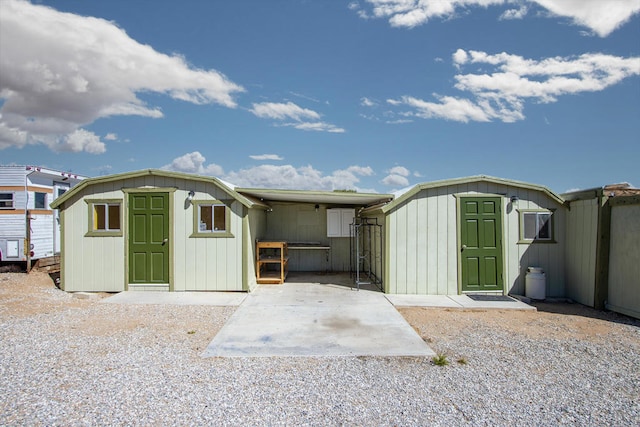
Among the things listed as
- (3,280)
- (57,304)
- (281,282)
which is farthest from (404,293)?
(3,280)

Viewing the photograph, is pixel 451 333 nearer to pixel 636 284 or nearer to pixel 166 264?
pixel 636 284

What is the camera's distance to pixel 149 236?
9188 mm

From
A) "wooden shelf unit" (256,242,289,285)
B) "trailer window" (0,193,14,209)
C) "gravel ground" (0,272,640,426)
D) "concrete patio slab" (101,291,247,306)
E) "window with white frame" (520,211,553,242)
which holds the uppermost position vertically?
"trailer window" (0,193,14,209)

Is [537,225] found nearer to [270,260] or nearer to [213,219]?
[270,260]

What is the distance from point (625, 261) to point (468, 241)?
9.76 ft

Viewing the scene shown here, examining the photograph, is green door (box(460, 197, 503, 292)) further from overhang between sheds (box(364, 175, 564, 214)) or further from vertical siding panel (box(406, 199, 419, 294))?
vertical siding panel (box(406, 199, 419, 294))

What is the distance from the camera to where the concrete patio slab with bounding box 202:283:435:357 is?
537cm

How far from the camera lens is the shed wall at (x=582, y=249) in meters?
8.15

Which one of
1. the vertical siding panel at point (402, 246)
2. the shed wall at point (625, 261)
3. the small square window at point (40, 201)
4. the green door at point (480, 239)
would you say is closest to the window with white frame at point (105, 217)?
the small square window at point (40, 201)

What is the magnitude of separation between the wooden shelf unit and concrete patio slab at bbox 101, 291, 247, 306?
139 cm

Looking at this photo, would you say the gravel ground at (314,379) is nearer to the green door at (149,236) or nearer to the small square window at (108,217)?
the green door at (149,236)

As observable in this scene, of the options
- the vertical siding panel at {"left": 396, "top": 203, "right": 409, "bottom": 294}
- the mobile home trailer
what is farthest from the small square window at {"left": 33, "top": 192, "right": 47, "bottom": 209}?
the vertical siding panel at {"left": 396, "top": 203, "right": 409, "bottom": 294}

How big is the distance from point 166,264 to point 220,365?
506 centimetres

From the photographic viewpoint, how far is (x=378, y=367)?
15.7ft
